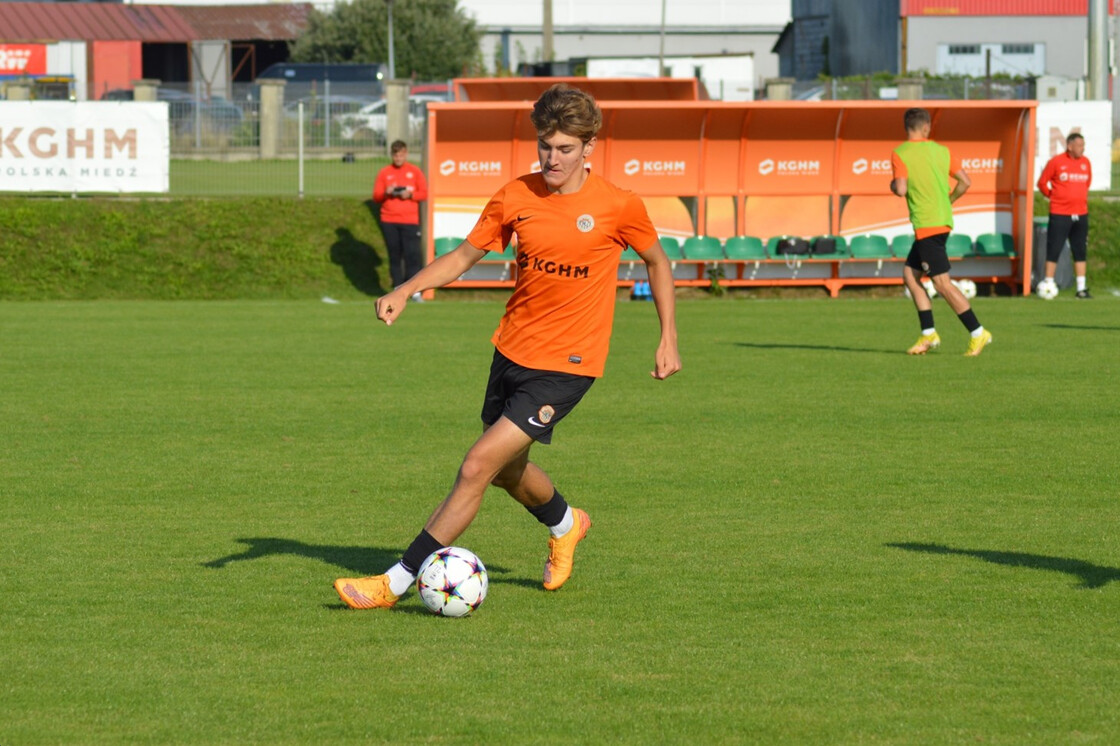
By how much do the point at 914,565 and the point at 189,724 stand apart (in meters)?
3.42

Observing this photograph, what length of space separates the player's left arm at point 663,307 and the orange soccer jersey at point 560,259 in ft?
0.50

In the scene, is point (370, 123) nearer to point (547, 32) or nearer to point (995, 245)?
point (995, 245)

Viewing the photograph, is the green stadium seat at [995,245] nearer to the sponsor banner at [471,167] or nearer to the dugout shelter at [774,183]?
the dugout shelter at [774,183]

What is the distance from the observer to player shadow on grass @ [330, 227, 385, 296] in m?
23.1

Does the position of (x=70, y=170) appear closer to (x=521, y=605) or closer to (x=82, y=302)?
(x=82, y=302)

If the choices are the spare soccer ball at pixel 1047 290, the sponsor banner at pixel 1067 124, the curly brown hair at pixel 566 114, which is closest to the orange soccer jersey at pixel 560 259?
the curly brown hair at pixel 566 114

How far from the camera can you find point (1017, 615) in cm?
595

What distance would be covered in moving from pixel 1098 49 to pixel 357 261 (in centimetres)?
1390

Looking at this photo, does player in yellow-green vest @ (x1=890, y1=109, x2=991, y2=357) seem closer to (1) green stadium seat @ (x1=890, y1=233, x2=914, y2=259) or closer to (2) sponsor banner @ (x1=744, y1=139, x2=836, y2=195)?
(1) green stadium seat @ (x1=890, y1=233, x2=914, y2=259)

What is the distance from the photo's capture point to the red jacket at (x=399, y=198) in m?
22.0

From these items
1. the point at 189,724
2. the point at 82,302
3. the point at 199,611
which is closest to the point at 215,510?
the point at 199,611

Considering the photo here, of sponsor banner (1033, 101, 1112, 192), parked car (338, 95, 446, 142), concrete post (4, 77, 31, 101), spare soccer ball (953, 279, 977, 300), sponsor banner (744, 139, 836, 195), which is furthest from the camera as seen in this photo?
concrete post (4, 77, 31, 101)

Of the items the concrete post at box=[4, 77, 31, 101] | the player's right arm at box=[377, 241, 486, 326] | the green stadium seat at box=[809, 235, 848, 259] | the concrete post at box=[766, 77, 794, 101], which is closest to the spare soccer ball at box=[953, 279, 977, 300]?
the green stadium seat at box=[809, 235, 848, 259]

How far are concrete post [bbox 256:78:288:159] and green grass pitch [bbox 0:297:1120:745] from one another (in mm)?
15639
